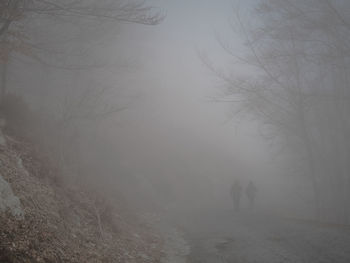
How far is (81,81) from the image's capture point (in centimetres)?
2347

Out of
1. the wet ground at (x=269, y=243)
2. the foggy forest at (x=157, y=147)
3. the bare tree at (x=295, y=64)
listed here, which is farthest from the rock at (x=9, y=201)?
the bare tree at (x=295, y=64)

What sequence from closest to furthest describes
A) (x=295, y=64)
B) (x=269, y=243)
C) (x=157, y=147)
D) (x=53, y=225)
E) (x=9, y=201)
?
1. (x=9, y=201)
2. (x=53, y=225)
3. (x=269, y=243)
4. (x=295, y=64)
5. (x=157, y=147)

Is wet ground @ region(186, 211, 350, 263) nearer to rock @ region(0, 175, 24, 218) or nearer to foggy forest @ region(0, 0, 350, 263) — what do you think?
foggy forest @ region(0, 0, 350, 263)

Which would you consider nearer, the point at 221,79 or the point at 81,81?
the point at 221,79

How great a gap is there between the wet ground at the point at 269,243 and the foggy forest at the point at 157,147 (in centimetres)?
6

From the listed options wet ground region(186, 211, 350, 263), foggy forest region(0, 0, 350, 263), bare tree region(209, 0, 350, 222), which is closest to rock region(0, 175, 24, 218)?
foggy forest region(0, 0, 350, 263)

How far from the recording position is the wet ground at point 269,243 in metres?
6.72

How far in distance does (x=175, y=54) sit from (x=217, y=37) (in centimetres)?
3219

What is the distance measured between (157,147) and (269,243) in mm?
19039

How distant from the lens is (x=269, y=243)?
320 inches

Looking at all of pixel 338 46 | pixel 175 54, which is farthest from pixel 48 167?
pixel 175 54

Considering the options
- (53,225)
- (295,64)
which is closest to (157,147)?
(295,64)

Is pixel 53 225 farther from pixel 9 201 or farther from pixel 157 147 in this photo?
pixel 157 147

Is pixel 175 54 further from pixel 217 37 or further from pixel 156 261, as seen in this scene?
pixel 156 261
